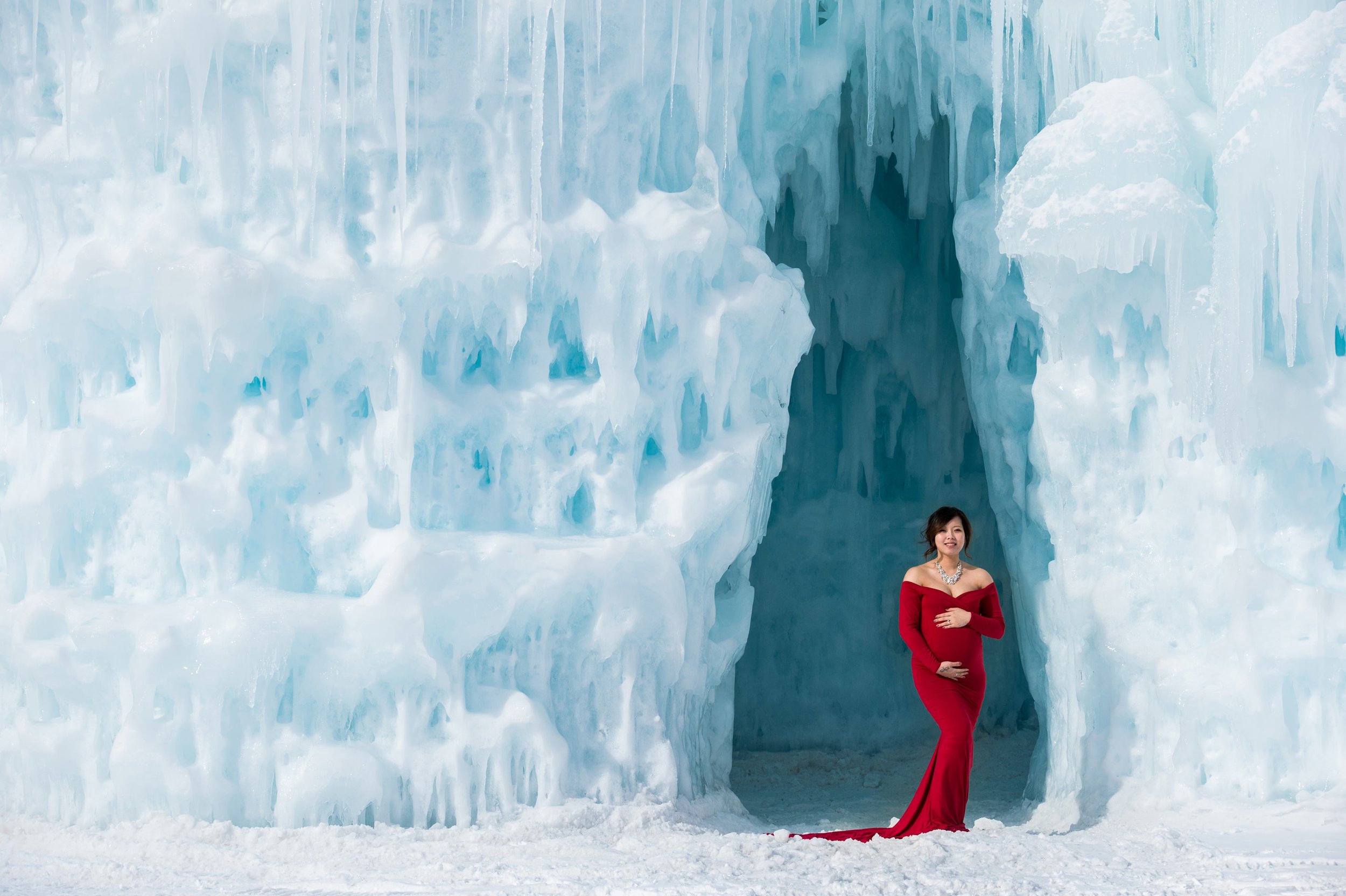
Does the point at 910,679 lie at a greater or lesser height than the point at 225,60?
lesser

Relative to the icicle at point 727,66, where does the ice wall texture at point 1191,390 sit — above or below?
below

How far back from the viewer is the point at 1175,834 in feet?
16.5

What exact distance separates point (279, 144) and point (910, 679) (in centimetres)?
565

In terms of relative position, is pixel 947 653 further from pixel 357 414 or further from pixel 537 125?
pixel 537 125

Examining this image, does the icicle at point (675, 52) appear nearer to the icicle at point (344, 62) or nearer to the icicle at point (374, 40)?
the icicle at point (374, 40)

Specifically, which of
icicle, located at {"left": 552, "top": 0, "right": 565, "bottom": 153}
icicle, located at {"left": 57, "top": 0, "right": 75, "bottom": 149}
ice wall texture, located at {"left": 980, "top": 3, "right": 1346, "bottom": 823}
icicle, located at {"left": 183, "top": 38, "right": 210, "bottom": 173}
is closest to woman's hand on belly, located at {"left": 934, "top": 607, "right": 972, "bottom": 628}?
ice wall texture, located at {"left": 980, "top": 3, "right": 1346, "bottom": 823}

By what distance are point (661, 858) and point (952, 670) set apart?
160 centimetres

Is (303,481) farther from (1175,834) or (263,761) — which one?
(1175,834)

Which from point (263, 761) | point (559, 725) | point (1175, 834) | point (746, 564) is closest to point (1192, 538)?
point (1175, 834)

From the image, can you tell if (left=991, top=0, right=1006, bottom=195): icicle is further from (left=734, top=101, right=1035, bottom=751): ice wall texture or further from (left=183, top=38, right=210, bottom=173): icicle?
(left=183, top=38, right=210, bottom=173): icicle

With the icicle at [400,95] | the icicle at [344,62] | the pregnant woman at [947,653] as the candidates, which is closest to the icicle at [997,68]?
the pregnant woman at [947,653]

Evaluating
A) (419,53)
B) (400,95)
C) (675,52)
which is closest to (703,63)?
(675,52)

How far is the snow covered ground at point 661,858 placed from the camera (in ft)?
14.1

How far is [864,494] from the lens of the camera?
903 cm
